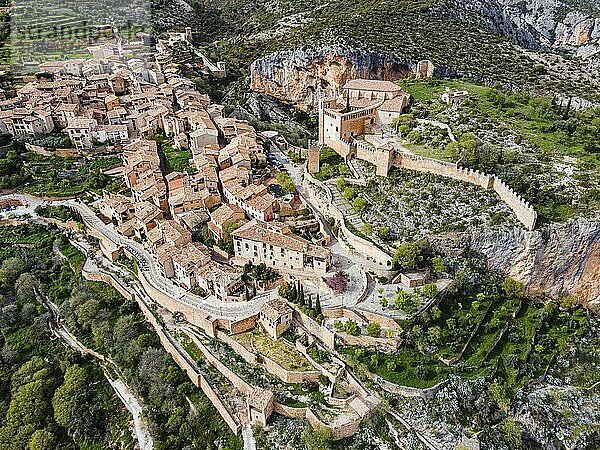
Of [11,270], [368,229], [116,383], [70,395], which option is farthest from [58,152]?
[368,229]

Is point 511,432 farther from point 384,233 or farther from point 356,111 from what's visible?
point 356,111

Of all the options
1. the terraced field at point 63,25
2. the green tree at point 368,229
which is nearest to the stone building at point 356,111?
the green tree at point 368,229

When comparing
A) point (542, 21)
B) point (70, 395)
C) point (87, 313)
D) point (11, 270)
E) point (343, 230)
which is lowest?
point (70, 395)

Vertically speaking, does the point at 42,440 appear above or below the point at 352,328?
below

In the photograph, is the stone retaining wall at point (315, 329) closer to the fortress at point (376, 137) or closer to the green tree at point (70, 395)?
A: the green tree at point (70, 395)

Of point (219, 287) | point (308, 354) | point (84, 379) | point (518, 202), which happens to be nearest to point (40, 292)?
point (84, 379)

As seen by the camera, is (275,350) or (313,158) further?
(313,158)
